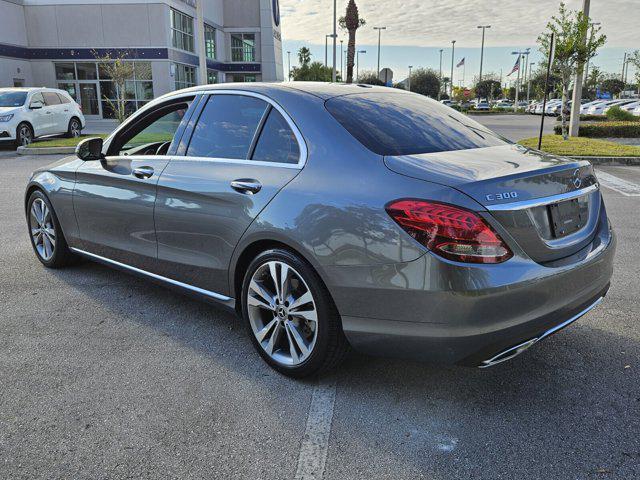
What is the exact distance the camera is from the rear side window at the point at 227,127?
3564 millimetres

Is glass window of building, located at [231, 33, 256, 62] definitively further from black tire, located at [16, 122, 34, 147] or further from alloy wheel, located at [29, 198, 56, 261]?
alloy wheel, located at [29, 198, 56, 261]

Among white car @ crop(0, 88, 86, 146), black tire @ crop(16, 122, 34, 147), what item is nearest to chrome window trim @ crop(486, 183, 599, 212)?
white car @ crop(0, 88, 86, 146)

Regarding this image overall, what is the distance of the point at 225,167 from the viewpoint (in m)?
3.54

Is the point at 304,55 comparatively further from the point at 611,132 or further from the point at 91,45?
the point at 611,132

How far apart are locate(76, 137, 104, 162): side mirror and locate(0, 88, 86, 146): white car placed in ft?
48.2

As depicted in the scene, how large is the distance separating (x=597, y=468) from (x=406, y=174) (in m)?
1.51

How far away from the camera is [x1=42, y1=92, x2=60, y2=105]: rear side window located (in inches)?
734

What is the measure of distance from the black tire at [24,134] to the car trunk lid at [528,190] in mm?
17623

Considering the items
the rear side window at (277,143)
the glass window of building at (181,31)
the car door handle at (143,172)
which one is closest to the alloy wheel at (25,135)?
the car door handle at (143,172)

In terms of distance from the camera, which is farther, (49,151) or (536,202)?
(49,151)

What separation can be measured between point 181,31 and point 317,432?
38575 mm

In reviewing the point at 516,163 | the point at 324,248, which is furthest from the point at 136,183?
the point at 516,163

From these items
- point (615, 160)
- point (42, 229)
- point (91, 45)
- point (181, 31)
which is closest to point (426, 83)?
point (181, 31)

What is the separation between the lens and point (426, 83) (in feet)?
307
